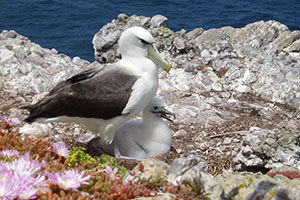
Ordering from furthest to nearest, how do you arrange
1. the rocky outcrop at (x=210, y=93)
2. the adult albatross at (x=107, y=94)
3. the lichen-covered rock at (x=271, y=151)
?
the rocky outcrop at (x=210, y=93) < the lichen-covered rock at (x=271, y=151) < the adult albatross at (x=107, y=94)

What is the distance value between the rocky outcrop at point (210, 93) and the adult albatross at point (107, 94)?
2.80 ft

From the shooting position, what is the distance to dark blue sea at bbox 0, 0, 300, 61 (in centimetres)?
2184

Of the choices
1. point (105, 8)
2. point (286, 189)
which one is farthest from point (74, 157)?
point (105, 8)

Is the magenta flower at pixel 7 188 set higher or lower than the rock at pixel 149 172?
higher

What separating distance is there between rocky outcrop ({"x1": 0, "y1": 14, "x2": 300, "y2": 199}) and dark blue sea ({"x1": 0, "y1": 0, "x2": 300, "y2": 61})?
1195 cm

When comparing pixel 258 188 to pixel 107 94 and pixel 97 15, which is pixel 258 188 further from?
pixel 97 15

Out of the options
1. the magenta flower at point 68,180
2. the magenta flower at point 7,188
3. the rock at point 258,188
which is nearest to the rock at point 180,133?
→ the rock at point 258,188

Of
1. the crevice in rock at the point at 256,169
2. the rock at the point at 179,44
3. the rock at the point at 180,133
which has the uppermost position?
the rock at the point at 179,44

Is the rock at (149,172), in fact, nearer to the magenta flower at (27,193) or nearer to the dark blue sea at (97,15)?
the magenta flower at (27,193)

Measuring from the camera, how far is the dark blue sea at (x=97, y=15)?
71.7 ft

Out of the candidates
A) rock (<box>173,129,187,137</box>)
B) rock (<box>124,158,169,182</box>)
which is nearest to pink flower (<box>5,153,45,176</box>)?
rock (<box>124,158,169,182</box>)

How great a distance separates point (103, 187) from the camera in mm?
3312

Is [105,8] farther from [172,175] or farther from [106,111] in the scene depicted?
[172,175]

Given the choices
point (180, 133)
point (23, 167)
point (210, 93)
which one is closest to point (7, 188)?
point (23, 167)
